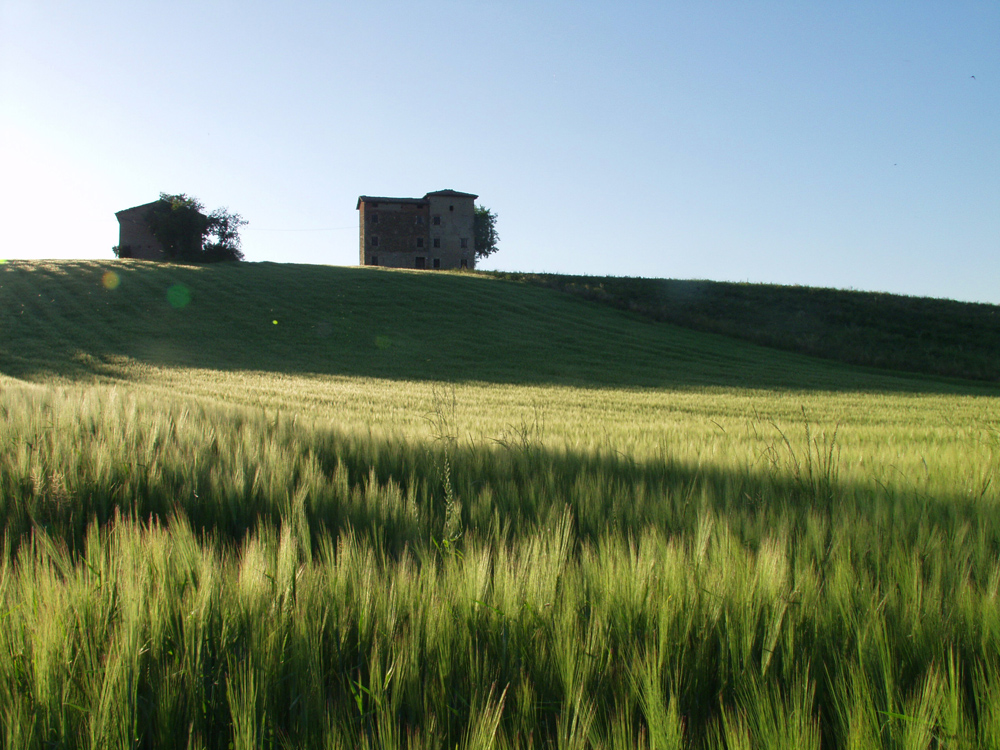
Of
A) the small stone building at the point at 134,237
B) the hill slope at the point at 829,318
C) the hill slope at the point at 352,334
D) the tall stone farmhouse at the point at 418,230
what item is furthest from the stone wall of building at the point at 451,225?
the hill slope at the point at 352,334

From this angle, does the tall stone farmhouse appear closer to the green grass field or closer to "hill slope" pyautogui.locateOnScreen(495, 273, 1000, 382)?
"hill slope" pyautogui.locateOnScreen(495, 273, 1000, 382)

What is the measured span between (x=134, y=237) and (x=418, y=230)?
93.8 feet

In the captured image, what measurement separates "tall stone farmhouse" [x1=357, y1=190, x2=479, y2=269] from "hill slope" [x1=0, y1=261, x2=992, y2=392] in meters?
31.9

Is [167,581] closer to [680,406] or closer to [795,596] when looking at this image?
[795,596]

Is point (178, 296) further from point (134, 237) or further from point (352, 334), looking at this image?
point (134, 237)

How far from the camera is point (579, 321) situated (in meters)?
30.4

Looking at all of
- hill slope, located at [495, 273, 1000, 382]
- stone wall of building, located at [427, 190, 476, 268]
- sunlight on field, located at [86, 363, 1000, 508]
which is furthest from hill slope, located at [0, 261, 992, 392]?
stone wall of building, located at [427, 190, 476, 268]

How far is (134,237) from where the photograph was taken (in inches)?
2154

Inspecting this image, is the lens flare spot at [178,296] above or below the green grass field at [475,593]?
above

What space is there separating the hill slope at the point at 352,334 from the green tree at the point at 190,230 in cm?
899

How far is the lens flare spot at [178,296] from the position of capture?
87.6 ft

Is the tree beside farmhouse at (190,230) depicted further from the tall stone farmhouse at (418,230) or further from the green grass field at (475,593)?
the green grass field at (475,593)

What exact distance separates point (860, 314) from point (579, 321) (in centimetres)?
1963

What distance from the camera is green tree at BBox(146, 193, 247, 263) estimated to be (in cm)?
4466
